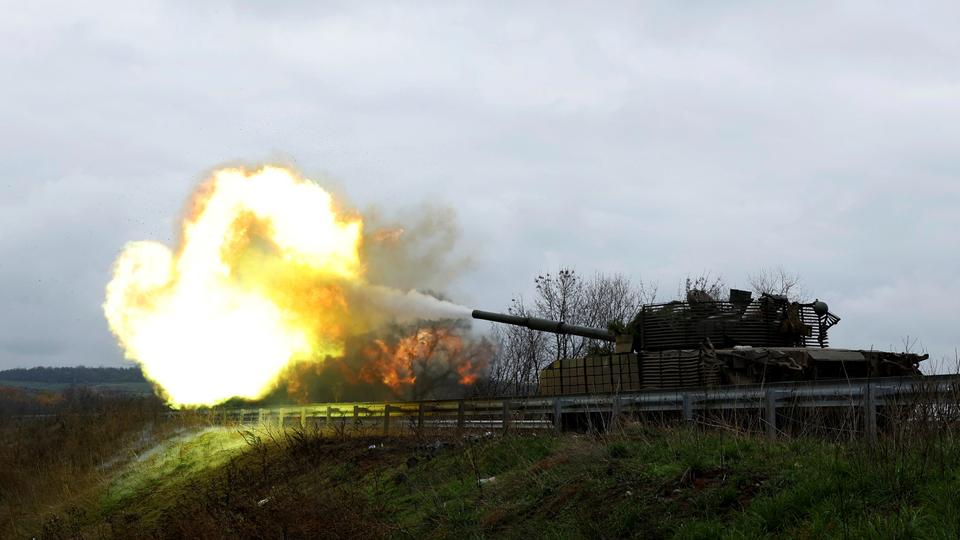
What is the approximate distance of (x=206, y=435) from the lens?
3194 cm

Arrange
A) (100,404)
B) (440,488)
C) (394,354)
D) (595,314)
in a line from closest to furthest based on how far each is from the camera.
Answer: (440,488) < (394,354) < (100,404) < (595,314)

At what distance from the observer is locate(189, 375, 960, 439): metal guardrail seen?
497 inches

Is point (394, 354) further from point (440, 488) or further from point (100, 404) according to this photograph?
point (440, 488)

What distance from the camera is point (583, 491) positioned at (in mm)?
12672

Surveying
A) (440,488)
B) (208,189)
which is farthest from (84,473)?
(440,488)

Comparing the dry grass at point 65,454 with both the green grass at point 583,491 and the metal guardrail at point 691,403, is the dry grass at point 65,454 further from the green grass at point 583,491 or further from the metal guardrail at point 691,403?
the metal guardrail at point 691,403

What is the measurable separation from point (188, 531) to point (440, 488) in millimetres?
4452

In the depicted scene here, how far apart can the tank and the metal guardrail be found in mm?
3389

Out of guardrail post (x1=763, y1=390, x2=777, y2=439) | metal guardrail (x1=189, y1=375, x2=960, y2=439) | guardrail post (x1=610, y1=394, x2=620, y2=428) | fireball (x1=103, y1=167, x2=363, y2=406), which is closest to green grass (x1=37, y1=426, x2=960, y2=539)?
guardrail post (x1=610, y1=394, x2=620, y2=428)

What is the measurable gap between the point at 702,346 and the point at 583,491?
1365 cm

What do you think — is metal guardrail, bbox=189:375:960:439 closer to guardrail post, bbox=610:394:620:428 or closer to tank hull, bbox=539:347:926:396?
guardrail post, bbox=610:394:620:428

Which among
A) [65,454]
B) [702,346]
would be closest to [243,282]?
[65,454]

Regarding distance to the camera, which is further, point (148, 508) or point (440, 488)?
point (148, 508)

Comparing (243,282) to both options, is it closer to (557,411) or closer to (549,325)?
(549,325)
